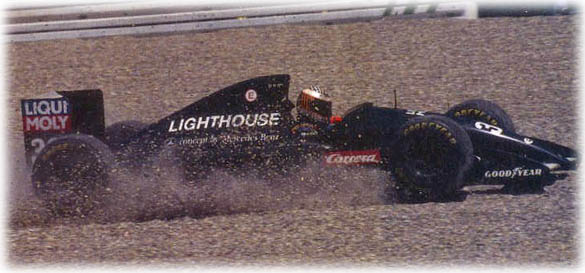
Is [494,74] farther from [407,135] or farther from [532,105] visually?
[407,135]

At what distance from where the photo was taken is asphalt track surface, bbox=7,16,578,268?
4.90 m

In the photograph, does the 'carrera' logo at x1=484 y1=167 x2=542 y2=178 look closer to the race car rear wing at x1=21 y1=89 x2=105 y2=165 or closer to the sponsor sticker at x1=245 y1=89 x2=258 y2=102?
the sponsor sticker at x1=245 y1=89 x2=258 y2=102

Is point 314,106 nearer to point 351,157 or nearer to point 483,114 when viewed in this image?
point 351,157

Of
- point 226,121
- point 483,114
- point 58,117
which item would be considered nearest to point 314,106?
point 226,121

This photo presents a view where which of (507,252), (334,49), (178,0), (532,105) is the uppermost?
(178,0)

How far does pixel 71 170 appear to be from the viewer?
6160 millimetres

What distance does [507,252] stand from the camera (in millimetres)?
4715

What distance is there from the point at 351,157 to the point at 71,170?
2232 millimetres

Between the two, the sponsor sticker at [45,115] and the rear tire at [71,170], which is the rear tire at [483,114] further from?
the sponsor sticker at [45,115]

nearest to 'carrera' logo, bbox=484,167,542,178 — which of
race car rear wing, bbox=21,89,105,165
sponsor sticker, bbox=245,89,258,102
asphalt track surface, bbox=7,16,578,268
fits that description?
asphalt track surface, bbox=7,16,578,268

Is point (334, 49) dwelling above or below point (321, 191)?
above

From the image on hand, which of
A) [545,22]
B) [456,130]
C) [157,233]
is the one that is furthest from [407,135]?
[545,22]

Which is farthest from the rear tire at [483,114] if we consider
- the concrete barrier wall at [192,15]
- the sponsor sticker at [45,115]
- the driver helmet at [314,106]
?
the concrete barrier wall at [192,15]

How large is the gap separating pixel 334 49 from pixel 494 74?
1928 millimetres
